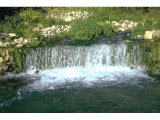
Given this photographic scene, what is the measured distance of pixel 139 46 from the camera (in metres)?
11.0

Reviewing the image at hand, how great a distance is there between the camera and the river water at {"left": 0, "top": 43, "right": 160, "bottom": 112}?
837cm

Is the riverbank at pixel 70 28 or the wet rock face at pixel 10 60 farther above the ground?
the riverbank at pixel 70 28

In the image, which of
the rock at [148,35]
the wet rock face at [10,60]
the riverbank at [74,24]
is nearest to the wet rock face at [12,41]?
the riverbank at [74,24]

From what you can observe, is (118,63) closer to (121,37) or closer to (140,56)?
(140,56)

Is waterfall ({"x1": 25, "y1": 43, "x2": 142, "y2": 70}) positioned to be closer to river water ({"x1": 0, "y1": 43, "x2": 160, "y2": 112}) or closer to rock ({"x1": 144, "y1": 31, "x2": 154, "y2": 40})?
river water ({"x1": 0, "y1": 43, "x2": 160, "y2": 112})

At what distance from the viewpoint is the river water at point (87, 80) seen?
837 cm

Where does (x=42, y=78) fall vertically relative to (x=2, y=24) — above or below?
below

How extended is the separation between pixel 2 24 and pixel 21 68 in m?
2.97

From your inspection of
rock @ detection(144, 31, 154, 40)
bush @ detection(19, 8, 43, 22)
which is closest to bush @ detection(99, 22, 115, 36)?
rock @ detection(144, 31, 154, 40)

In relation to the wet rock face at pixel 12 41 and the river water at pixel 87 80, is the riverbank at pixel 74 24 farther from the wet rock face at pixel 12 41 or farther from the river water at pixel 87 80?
the river water at pixel 87 80

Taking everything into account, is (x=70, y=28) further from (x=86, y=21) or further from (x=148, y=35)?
(x=148, y=35)

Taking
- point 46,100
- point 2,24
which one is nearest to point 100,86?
point 46,100

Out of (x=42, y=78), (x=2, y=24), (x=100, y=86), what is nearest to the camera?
(x=100, y=86)

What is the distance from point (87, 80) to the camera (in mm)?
9922
